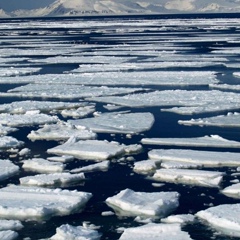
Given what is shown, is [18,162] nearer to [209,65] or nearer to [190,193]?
[190,193]

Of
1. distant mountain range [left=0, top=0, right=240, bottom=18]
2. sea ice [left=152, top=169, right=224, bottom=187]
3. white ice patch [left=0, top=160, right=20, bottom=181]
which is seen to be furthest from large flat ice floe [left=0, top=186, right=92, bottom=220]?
distant mountain range [left=0, top=0, right=240, bottom=18]

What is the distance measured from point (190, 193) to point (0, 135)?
3.63 m

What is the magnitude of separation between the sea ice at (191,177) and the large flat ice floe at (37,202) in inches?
37.9

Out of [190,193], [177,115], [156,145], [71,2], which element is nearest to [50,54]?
[177,115]

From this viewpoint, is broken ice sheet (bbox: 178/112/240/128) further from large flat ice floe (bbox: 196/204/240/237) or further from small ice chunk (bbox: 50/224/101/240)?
small ice chunk (bbox: 50/224/101/240)

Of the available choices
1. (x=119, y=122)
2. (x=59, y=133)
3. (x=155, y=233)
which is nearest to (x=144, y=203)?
(x=155, y=233)

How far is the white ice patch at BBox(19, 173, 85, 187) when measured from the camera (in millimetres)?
6355

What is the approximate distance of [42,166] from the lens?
7000 mm

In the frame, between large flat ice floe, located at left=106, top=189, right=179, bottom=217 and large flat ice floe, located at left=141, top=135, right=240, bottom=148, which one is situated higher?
large flat ice floe, located at left=106, top=189, right=179, bottom=217

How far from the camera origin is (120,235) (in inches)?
197

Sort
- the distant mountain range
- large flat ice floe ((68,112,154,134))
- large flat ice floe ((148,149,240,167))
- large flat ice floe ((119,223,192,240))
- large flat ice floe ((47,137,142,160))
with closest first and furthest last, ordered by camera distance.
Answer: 1. large flat ice floe ((119,223,192,240))
2. large flat ice floe ((148,149,240,167))
3. large flat ice floe ((47,137,142,160))
4. large flat ice floe ((68,112,154,134))
5. the distant mountain range

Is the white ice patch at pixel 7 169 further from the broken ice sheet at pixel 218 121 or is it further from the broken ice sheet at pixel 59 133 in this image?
the broken ice sheet at pixel 218 121

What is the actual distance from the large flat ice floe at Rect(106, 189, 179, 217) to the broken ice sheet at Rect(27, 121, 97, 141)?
2.53m

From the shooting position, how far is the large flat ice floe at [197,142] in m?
7.92
